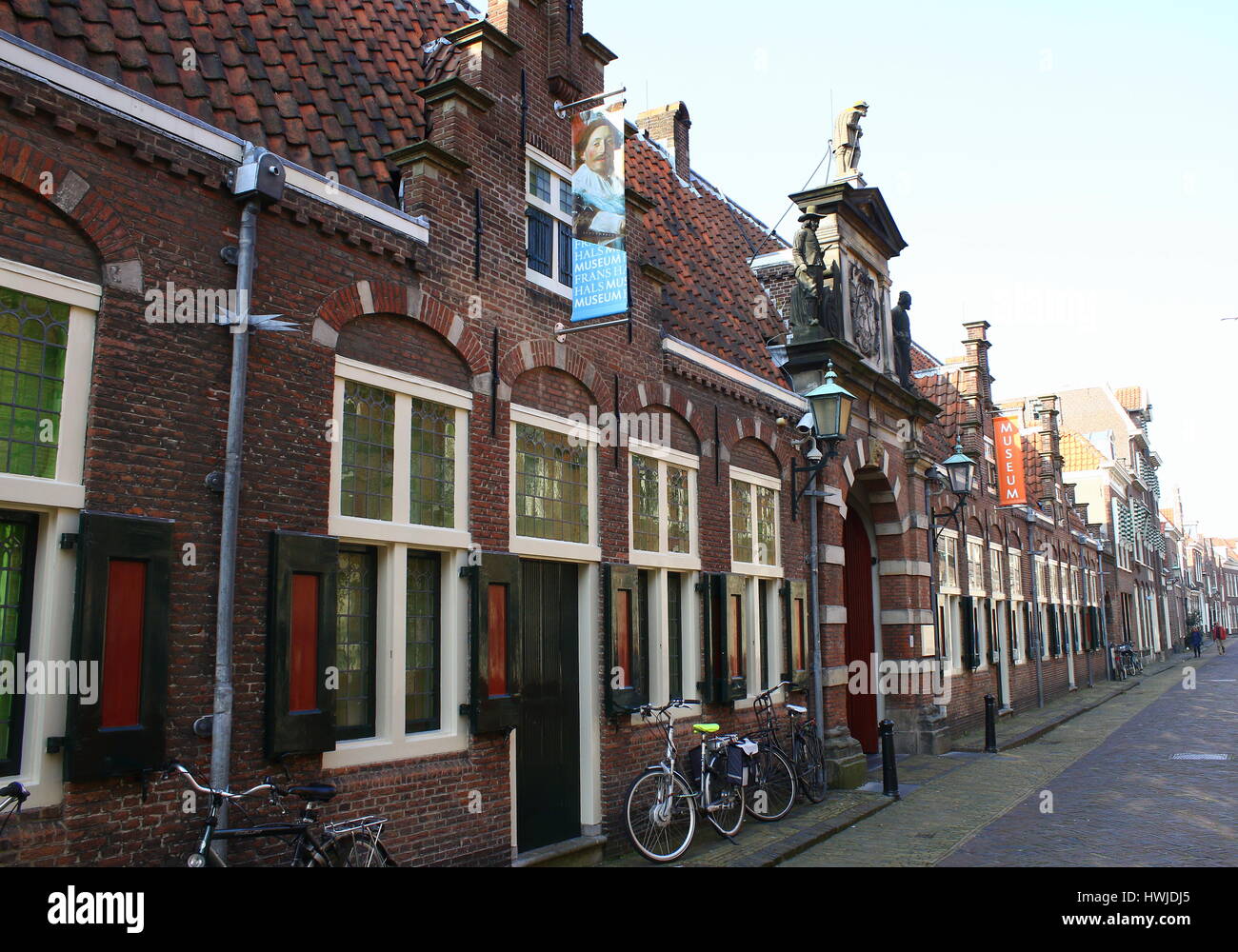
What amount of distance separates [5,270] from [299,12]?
4.45m

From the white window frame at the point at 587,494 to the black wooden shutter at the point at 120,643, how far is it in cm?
346

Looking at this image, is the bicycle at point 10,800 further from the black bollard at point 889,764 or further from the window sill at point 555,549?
the black bollard at point 889,764

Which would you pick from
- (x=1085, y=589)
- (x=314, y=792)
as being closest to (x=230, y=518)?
(x=314, y=792)

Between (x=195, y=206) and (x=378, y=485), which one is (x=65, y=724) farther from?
(x=195, y=206)

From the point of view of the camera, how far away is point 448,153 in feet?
27.1

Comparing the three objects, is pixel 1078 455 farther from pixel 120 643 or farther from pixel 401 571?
pixel 120 643

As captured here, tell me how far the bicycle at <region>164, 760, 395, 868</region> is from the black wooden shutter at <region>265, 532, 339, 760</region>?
34 cm

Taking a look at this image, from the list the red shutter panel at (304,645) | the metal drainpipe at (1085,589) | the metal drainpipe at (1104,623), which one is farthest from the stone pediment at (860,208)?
the metal drainpipe at (1104,623)

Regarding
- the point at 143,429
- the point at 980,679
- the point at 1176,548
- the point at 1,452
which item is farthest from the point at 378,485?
the point at 1176,548

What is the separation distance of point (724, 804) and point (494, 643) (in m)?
3.54

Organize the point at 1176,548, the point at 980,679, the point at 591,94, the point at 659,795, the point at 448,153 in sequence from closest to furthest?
the point at 448,153 → the point at 659,795 → the point at 591,94 → the point at 980,679 → the point at 1176,548

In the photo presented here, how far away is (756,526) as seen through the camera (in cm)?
1323

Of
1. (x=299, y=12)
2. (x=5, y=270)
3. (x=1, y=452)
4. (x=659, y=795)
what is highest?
(x=299, y=12)

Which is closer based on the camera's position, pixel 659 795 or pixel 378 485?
pixel 378 485
